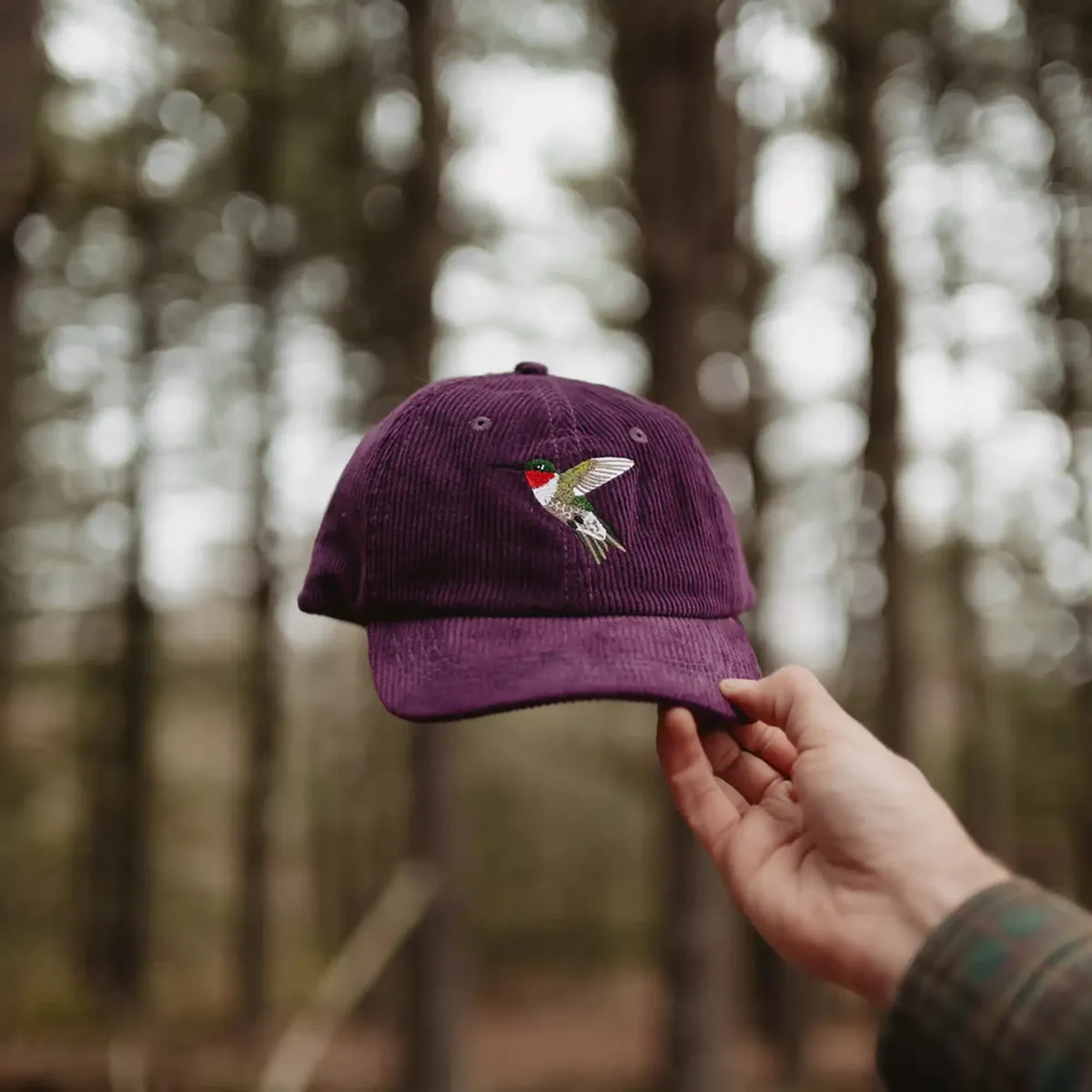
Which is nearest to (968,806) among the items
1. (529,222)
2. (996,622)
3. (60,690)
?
(996,622)

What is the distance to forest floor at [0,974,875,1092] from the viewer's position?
719 cm

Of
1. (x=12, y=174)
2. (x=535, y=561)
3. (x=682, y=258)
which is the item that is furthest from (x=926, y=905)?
(x=682, y=258)

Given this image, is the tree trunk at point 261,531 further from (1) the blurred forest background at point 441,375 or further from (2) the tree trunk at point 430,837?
(2) the tree trunk at point 430,837

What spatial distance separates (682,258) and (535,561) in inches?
122

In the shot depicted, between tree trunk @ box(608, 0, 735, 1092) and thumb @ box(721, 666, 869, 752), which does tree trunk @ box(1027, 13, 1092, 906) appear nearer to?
tree trunk @ box(608, 0, 735, 1092)

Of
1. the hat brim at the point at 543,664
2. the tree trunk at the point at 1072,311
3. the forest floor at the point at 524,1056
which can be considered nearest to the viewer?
the hat brim at the point at 543,664

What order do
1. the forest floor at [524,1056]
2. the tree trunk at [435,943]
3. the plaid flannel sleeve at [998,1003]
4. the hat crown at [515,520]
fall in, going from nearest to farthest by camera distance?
the plaid flannel sleeve at [998,1003]
the hat crown at [515,520]
the tree trunk at [435,943]
the forest floor at [524,1056]

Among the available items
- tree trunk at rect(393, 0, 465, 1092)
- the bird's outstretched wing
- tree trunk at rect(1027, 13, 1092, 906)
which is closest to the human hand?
the bird's outstretched wing

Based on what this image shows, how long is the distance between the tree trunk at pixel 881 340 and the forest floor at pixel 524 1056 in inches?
95.2

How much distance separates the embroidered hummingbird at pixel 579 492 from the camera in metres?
1.36

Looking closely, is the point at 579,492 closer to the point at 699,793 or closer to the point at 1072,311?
the point at 699,793

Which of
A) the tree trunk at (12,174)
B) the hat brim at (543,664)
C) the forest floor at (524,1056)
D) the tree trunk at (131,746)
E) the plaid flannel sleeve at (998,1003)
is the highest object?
the tree trunk at (12,174)

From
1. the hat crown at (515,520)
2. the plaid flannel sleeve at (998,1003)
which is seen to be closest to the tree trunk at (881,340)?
the hat crown at (515,520)

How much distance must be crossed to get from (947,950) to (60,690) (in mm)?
10637
